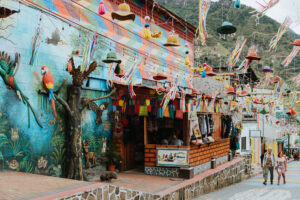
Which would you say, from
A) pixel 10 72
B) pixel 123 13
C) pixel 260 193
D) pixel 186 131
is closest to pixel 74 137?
pixel 10 72

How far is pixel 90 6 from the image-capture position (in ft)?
39.7

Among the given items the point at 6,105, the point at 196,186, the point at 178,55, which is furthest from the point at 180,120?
the point at 6,105

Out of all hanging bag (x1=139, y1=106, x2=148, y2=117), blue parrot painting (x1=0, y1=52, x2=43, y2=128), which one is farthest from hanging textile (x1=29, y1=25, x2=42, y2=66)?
hanging bag (x1=139, y1=106, x2=148, y2=117)

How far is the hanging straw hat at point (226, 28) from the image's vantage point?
9734 millimetres

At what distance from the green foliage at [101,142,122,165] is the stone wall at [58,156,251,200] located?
305 centimetres

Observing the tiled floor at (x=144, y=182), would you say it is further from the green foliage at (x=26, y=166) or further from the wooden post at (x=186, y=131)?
the green foliage at (x=26, y=166)

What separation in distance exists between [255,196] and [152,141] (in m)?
4.84

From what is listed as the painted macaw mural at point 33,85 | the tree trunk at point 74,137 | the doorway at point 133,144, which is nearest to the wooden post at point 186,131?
the doorway at point 133,144

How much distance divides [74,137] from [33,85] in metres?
2.09

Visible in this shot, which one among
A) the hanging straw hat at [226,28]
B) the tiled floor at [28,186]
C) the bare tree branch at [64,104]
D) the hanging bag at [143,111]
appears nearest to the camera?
the tiled floor at [28,186]

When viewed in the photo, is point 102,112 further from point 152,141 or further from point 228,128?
point 228,128

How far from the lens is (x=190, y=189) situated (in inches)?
433

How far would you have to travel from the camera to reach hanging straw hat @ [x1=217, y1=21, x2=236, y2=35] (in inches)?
383

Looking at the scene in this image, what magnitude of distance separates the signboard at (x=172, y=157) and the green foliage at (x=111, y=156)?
1610 mm
